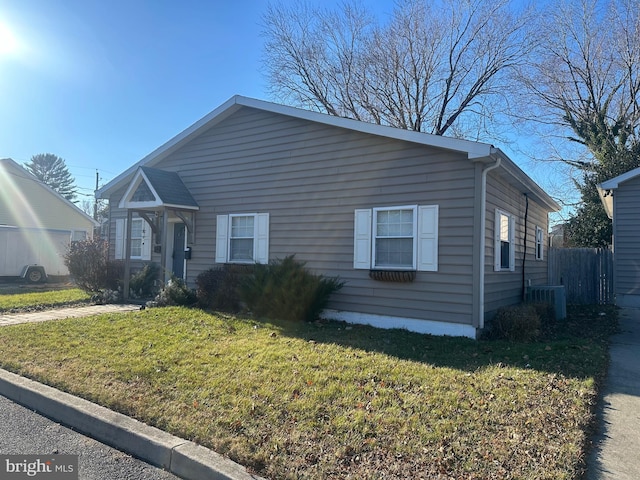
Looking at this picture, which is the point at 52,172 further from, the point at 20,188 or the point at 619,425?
the point at 619,425

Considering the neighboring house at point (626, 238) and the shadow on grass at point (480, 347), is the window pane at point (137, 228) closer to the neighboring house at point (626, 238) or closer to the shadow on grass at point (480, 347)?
the shadow on grass at point (480, 347)

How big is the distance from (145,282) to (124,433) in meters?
8.82

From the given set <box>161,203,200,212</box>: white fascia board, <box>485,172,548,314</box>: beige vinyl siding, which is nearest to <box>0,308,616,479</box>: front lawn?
<box>485,172,548,314</box>: beige vinyl siding

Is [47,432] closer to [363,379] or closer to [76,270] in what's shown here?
[363,379]

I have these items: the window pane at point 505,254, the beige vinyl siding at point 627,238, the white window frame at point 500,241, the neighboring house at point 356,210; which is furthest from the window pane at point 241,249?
the beige vinyl siding at point 627,238

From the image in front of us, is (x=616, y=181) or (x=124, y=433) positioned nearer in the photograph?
(x=124, y=433)

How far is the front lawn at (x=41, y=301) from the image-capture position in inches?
397

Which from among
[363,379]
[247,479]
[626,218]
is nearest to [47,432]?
[247,479]

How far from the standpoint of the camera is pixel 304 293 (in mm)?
8406

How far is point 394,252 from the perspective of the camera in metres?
8.42

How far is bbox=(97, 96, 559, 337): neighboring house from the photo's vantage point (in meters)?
A: 7.71

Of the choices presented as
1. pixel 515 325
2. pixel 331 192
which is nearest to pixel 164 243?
pixel 331 192

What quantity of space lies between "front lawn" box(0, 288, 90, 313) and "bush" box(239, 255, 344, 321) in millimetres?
5138

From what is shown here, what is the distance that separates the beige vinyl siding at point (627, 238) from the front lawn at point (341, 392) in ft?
21.0
